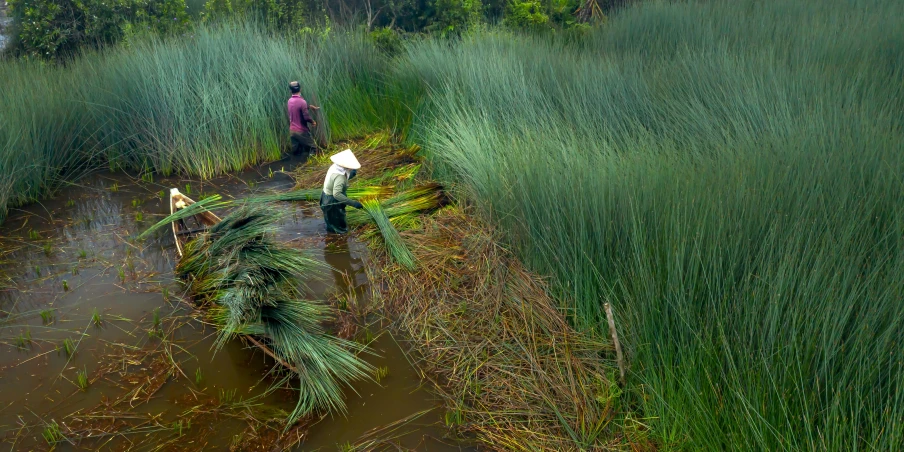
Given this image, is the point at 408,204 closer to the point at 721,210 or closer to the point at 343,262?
the point at 343,262

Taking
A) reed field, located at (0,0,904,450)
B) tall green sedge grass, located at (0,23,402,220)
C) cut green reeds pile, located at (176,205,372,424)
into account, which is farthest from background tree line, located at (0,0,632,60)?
cut green reeds pile, located at (176,205,372,424)

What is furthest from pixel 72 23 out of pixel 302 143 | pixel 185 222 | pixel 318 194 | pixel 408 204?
pixel 408 204

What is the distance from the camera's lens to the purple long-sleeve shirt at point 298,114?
812cm

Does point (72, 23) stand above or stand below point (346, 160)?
above

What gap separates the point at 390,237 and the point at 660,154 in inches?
92.8

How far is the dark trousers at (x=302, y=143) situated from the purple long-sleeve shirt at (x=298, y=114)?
0.21ft

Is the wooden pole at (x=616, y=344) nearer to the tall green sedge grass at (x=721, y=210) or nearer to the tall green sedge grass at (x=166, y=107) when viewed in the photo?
the tall green sedge grass at (x=721, y=210)

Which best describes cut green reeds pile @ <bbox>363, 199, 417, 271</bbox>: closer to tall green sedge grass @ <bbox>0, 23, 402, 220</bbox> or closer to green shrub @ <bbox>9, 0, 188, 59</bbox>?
tall green sedge grass @ <bbox>0, 23, 402, 220</bbox>

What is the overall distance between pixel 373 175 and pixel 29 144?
11.8ft

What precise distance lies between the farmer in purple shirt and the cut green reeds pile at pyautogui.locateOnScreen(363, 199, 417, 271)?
2.23 m

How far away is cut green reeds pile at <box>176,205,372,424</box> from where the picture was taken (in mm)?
4172

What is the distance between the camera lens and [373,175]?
A: 7676 millimetres

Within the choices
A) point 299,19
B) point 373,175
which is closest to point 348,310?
point 373,175

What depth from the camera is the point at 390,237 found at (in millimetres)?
5895
